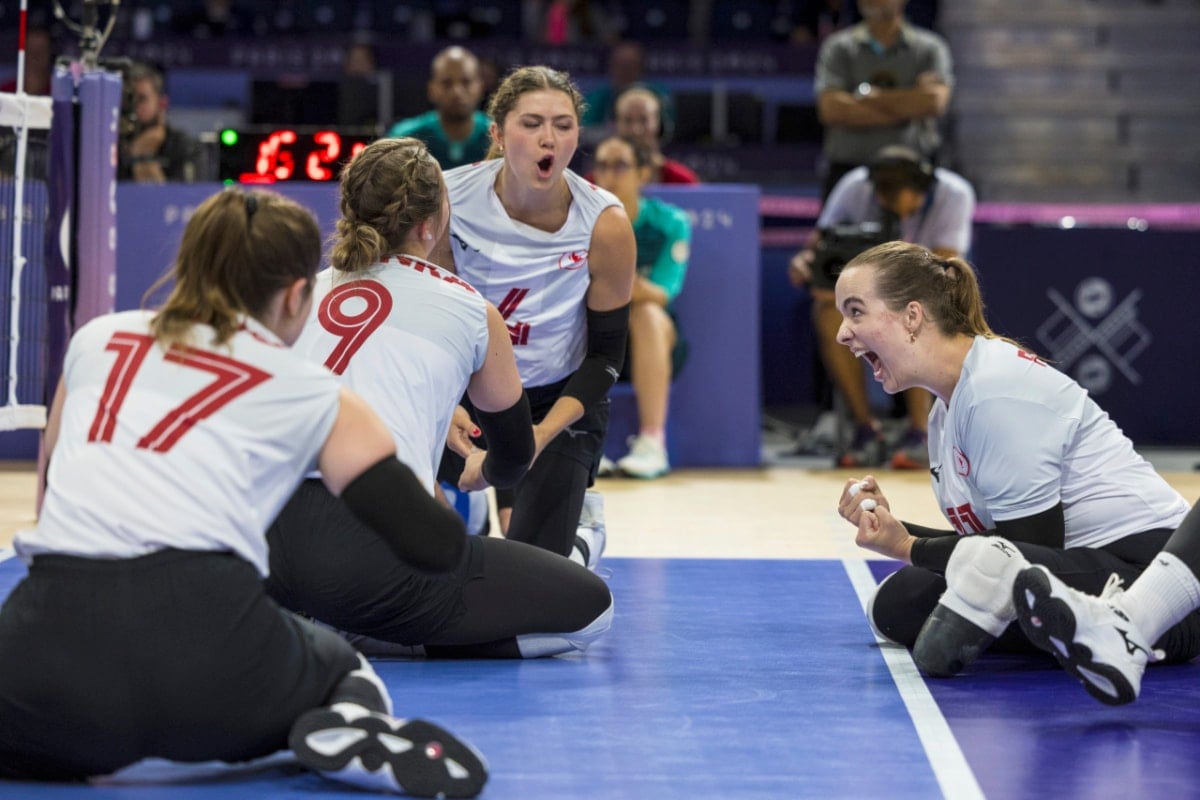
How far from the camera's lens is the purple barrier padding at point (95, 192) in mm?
5945

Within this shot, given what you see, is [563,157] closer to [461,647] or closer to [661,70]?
[461,647]

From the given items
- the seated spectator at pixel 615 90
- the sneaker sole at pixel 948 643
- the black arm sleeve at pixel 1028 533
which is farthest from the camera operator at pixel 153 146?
the sneaker sole at pixel 948 643

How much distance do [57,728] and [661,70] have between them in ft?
37.4

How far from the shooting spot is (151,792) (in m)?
2.74

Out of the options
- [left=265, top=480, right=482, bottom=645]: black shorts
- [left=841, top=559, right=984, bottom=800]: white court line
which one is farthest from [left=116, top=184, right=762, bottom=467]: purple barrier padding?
[left=265, top=480, right=482, bottom=645]: black shorts

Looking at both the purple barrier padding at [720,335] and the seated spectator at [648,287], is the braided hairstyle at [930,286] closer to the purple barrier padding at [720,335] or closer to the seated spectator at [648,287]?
the seated spectator at [648,287]

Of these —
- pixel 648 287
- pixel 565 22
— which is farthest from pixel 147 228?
pixel 565 22

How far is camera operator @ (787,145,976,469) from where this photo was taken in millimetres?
7812

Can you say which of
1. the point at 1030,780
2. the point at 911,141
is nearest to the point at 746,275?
the point at 911,141

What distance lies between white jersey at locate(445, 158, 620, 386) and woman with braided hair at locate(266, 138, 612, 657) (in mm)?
762

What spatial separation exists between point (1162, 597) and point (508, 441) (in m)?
1.42

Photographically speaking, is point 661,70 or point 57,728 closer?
point 57,728

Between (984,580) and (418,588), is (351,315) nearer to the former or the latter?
(418,588)

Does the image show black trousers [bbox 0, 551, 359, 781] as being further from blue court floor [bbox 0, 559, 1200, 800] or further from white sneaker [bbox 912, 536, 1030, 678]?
white sneaker [bbox 912, 536, 1030, 678]
